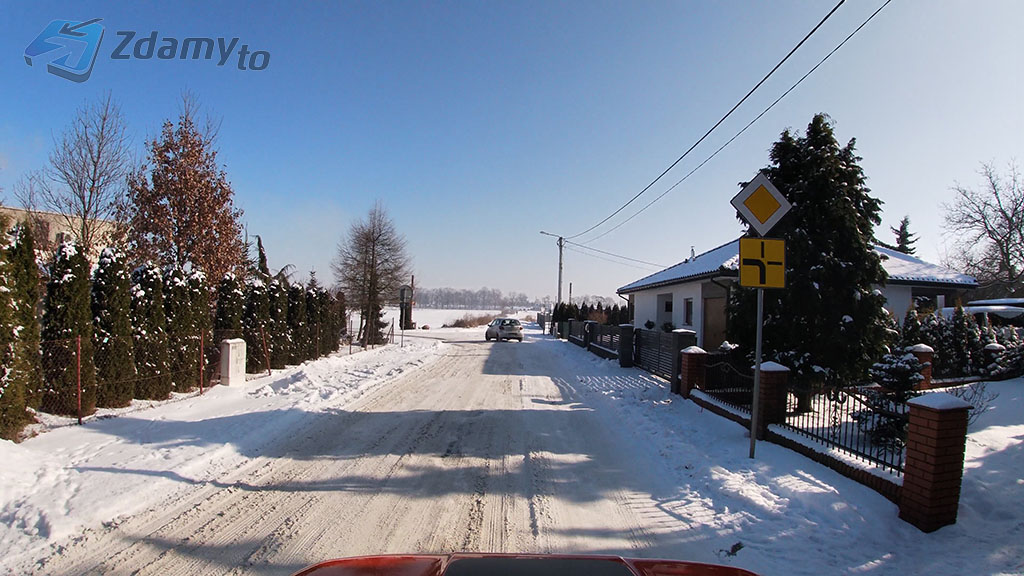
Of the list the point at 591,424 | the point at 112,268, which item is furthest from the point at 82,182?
the point at 591,424

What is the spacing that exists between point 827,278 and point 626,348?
27.2 ft

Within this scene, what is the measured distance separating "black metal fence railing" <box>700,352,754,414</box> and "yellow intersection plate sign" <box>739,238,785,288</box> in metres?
2.13

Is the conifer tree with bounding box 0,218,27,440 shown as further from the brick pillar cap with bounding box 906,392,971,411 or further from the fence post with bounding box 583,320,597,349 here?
the fence post with bounding box 583,320,597,349

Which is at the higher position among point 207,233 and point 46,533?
point 207,233

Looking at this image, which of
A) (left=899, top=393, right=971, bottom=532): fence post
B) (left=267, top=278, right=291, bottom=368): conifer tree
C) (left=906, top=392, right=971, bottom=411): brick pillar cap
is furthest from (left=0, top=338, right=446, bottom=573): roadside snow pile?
(left=906, top=392, right=971, bottom=411): brick pillar cap

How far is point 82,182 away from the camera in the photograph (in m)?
16.5

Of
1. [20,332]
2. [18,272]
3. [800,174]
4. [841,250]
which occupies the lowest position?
[20,332]

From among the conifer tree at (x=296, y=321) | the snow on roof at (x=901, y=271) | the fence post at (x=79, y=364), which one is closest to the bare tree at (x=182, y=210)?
the conifer tree at (x=296, y=321)

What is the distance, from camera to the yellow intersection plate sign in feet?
19.8

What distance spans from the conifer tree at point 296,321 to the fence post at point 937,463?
1585cm

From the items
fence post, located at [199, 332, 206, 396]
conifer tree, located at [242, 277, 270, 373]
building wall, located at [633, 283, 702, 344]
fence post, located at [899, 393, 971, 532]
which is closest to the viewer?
fence post, located at [899, 393, 971, 532]

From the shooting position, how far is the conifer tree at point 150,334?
381 inches

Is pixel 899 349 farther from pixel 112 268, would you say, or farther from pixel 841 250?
pixel 112 268

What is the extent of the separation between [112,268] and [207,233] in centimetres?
833
